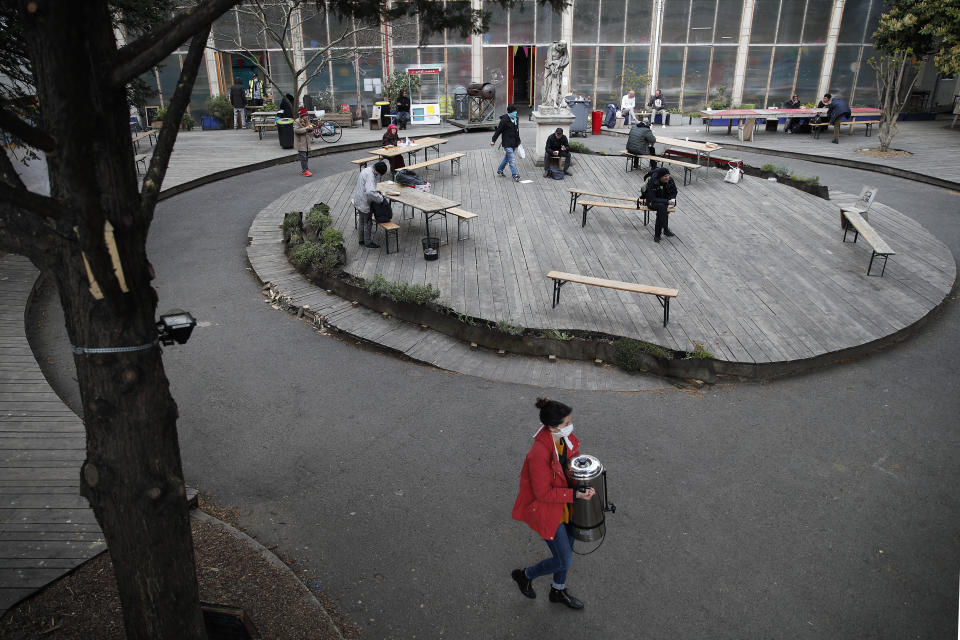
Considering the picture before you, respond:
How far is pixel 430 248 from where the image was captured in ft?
35.6

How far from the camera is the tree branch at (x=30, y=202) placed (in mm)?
3031

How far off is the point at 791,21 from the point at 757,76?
2.68 metres

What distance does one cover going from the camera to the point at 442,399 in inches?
292

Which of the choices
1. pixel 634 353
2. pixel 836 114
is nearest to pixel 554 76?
pixel 634 353

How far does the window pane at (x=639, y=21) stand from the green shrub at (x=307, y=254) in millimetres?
24088

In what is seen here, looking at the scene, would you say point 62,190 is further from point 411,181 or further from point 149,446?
point 411,181

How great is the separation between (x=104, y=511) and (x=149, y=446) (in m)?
0.47

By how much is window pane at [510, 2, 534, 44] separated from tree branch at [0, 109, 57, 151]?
2875 centimetres

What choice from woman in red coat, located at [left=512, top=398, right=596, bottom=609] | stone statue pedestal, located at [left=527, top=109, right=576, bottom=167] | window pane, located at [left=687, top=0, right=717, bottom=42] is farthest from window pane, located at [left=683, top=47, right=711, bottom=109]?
woman in red coat, located at [left=512, top=398, right=596, bottom=609]

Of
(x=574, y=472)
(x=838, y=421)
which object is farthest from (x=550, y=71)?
(x=574, y=472)

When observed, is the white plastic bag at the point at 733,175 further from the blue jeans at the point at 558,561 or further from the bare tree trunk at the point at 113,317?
the bare tree trunk at the point at 113,317

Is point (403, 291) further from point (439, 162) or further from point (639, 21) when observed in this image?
point (639, 21)

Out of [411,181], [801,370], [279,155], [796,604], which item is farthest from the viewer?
[279,155]

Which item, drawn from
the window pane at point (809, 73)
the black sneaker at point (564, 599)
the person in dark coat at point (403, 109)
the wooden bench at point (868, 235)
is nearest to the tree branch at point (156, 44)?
the black sneaker at point (564, 599)
